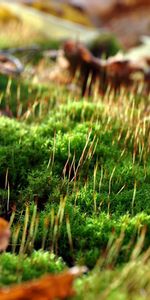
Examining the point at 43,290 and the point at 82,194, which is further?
the point at 82,194

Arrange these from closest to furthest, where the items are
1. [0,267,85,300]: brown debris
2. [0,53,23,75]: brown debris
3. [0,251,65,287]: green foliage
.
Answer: [0,267,85,300]: brown debris
[0,251,65,287]: green foliage
[0,53,23,75]: brown debris

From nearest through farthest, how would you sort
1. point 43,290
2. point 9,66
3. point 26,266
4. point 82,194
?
point 43,290 → point 26,266 → point 82,194 → point 9,66

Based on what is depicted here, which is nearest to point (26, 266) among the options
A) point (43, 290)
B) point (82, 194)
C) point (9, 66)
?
point (43, 290)

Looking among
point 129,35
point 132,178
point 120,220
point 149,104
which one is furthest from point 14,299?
point 129,35

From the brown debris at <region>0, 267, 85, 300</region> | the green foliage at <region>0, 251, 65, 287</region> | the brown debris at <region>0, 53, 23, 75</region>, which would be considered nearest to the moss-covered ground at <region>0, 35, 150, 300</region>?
the green foliage at <region>0, 251, 65, 287</region>

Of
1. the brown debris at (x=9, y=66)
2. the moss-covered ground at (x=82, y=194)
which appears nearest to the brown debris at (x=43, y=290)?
the moss-covered ground at (x=82, y=194)

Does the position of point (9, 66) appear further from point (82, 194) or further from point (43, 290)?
point (43, 290)

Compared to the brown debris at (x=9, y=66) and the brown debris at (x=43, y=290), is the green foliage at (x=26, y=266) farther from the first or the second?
the brown debris at (x=9, y=66)

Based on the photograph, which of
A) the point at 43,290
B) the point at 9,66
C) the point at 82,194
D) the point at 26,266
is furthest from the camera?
the point at 9,66

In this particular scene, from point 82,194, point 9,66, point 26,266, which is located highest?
point 9,66

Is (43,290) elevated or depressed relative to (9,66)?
depressed

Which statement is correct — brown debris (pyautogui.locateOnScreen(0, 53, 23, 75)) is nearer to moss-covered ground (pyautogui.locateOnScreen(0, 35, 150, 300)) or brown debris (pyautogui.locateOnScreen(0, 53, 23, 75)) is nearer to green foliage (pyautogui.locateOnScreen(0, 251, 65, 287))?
moss-covered ground (pyautogui.locateOnScreen(0, 35, 150, 300))
